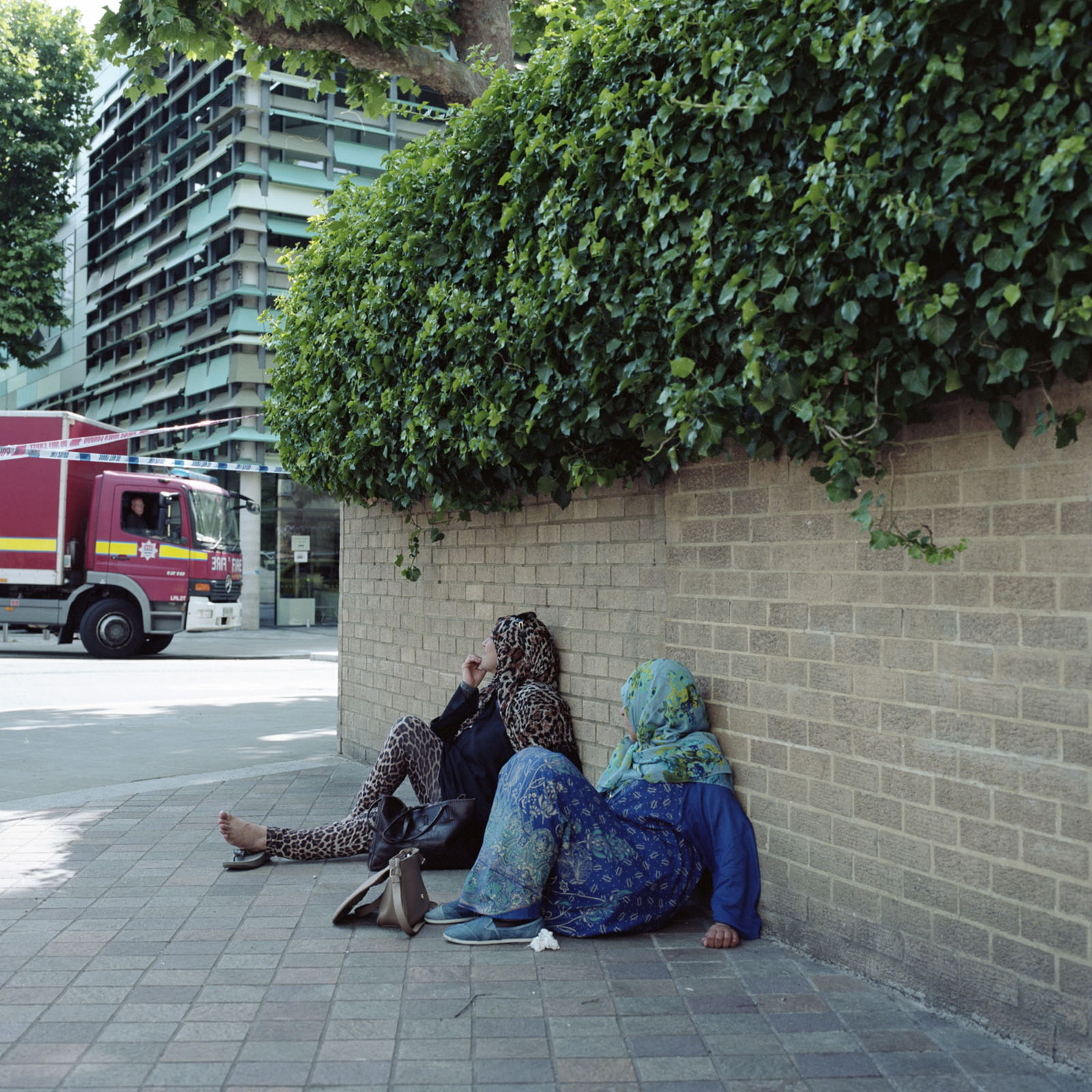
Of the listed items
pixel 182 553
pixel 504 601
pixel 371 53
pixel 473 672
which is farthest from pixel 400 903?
pixel 182 553

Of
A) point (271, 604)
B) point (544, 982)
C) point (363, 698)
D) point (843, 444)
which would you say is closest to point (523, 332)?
point (843, 444)

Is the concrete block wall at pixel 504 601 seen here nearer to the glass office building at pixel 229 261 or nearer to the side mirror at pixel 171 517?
the side mirror at pixel 171 517

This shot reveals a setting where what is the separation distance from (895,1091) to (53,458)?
18.4 metres

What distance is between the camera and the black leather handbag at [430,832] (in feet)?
17.9

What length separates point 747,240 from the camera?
3.90 metres

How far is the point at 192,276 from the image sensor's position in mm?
33125

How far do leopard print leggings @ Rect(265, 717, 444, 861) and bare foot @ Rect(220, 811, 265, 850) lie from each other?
0.04m

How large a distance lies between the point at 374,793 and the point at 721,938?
208 cm

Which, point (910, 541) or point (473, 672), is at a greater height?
point (910, 541)

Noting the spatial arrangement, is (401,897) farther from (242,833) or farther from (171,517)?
(171,517)

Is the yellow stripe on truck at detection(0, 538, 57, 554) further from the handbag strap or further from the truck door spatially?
the handbag strap

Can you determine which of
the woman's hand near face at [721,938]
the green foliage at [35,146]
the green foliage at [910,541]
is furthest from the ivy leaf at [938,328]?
the green foliage at [35,146]

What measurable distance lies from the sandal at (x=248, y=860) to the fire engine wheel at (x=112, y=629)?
14.4m

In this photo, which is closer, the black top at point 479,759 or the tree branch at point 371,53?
the black top at point 479,759
